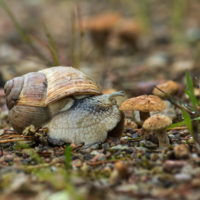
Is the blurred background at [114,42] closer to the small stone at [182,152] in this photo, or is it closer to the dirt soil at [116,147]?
the dirt soil at [116,147]

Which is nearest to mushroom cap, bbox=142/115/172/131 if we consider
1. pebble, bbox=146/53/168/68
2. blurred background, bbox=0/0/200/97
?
blurred background, bbox=0/0/200/97

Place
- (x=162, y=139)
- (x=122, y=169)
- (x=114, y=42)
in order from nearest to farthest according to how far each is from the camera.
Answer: (x=122, y=169) < (x=162, y=139) < (x=114, y=42)

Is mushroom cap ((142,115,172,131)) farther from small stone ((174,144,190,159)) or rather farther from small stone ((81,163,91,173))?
small stone ((81,163,91,173))

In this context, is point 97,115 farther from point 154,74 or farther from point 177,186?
point 154,74

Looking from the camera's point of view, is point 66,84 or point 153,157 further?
point 66,84

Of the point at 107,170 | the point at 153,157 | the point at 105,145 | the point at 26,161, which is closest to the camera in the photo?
the point at 107,170

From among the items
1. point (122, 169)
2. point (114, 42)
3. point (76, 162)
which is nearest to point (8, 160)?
point (76, 162)

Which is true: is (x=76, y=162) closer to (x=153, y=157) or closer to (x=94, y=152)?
(x=94, y=152)
